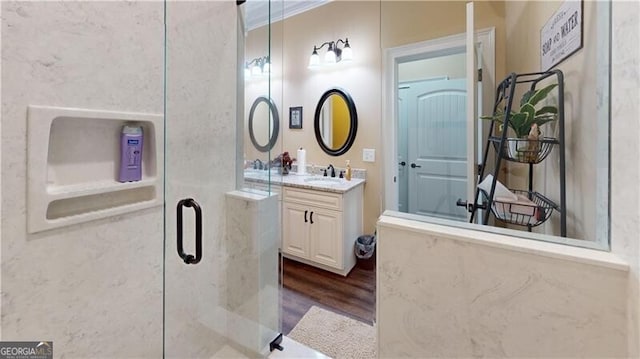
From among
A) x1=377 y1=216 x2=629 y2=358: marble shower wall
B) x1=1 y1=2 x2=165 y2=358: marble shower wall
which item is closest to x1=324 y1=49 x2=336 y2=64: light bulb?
x1=1 y1=2 x2=165 y2=358: marble shower wall

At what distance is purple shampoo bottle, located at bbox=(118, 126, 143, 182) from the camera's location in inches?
43.2

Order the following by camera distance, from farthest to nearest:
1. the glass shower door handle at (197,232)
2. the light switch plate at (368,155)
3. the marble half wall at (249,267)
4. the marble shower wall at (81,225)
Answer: the light switch plate at (368,155) < the marble half wall at (249,267) < the glass shower door handle at (197,232) < the marble shower wall at (81,225)

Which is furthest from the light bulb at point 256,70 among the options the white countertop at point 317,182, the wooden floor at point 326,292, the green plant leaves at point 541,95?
the wooden floor at point 326,292

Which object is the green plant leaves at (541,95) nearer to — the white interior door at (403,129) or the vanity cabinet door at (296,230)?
the white interior door at (403,129)

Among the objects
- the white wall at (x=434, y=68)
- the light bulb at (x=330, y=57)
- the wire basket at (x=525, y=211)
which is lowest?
the wire basket at (x=525, y=211)

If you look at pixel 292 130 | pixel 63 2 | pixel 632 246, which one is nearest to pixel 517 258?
pixel 632 246

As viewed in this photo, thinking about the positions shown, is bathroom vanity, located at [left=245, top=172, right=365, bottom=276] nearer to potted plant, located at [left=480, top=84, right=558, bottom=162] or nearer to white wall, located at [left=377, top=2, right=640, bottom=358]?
potted plant, located at [left=480, top=84, right=558, bottom=162]

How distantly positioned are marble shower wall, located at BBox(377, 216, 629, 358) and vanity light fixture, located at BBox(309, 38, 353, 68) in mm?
2374

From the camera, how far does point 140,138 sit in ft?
3.76

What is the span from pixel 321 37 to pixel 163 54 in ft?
7.31

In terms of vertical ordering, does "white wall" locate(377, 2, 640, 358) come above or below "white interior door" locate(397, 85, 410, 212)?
below

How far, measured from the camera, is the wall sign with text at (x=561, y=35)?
39.5 inches


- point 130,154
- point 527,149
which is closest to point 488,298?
point 527,149

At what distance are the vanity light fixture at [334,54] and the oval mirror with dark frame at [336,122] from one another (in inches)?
12.2
